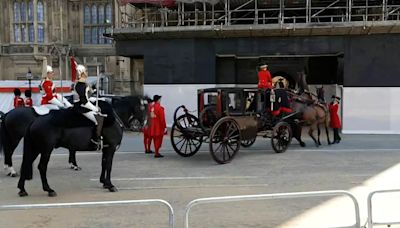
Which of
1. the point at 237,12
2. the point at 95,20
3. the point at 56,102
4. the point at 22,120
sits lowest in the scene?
the point at 22,120

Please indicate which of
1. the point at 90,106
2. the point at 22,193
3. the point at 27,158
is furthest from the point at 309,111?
the point at 22,193

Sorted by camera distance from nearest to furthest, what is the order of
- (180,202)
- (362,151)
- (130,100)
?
1. (180,202)
2. (130,100)
3. (362,151)

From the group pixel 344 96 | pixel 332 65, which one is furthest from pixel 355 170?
pixel 332 65

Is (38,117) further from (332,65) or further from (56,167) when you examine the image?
(332,65)

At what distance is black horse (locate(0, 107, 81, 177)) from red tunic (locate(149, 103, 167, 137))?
3.42 meters

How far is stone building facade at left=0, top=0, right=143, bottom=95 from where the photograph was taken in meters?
38.5

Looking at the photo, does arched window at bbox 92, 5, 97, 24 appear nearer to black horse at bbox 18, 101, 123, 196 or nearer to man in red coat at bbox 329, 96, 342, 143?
man in red coat at bbox 329, 96, 342, 143

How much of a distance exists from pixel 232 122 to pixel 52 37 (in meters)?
30.9

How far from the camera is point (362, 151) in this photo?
45.8 ft

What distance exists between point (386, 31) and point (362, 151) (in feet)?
22.0

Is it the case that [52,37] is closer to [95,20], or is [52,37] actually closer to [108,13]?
[95,20]

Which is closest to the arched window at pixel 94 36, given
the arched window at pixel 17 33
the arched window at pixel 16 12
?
the arched window at pixel 17 33

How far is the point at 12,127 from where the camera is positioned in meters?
10.1

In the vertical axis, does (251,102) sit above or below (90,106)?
below
